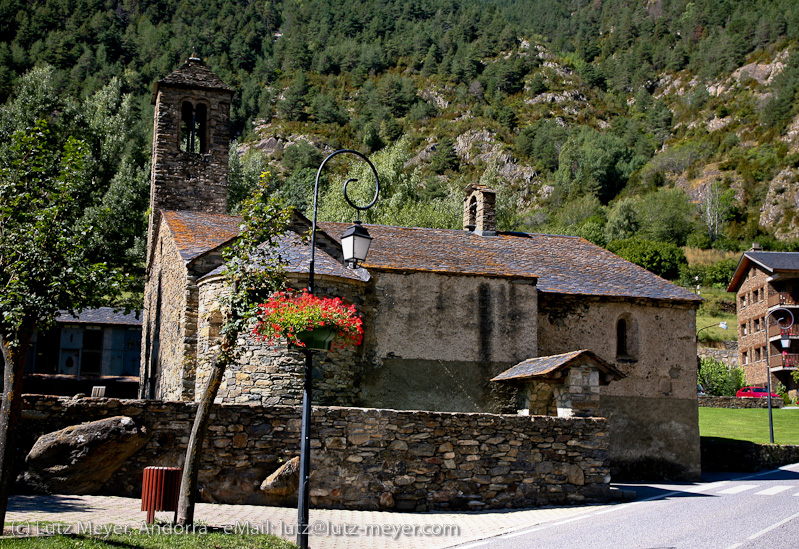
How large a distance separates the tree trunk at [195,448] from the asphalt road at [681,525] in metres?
3.91

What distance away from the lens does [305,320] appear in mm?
10164

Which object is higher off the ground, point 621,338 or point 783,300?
point 783,300

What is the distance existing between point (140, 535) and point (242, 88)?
117 meters

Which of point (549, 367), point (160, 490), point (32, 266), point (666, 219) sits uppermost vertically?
point (666, 219)

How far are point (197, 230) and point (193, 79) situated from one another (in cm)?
773

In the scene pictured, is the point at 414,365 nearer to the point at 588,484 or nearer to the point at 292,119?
the point at 588,484

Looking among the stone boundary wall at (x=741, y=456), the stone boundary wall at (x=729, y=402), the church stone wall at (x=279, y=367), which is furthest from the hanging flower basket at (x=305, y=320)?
the stone boundary wall at (x=729, y=402)

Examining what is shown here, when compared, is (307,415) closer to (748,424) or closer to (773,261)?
(748,424)

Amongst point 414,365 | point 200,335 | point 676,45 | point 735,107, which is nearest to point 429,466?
point 414,365

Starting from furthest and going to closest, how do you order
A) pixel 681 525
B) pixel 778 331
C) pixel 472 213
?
pixel 778 331 → pixel 472 213 → pixel 681 525

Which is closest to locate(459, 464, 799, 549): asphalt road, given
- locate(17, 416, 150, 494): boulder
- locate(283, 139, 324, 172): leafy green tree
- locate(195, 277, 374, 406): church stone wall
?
locate(17, 416, 150, 494): boulder

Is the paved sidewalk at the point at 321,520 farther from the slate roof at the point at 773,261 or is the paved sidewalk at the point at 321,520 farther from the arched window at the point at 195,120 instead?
the slate roof at the point at 773,261

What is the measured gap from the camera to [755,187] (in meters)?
93.9

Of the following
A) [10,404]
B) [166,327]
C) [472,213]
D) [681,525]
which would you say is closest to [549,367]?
[681,525]
